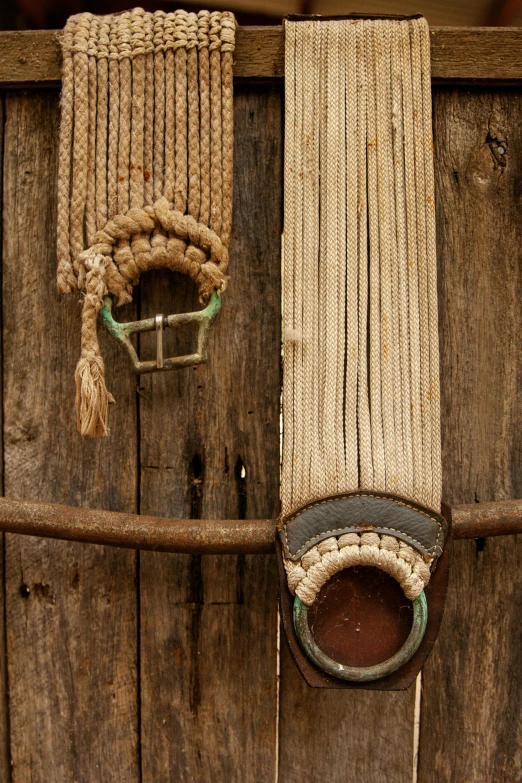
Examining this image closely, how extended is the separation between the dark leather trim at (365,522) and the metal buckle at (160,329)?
28 centimetres

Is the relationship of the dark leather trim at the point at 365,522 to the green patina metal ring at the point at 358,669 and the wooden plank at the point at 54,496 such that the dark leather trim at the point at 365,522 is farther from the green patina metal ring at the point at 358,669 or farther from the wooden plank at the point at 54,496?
the wooden plank at the point at 54,496

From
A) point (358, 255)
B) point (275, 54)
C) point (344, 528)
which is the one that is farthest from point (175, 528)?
point (275, 54)

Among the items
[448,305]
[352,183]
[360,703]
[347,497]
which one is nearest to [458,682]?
[360,703]

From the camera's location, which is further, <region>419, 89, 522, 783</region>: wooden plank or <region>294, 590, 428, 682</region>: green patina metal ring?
<region>419, 89, 522, 783</region>: wooden plank

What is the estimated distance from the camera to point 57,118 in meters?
0.97

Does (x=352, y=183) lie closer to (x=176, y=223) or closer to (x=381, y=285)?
(x=381, y=285)

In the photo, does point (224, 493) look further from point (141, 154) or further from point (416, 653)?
point (141, 154)

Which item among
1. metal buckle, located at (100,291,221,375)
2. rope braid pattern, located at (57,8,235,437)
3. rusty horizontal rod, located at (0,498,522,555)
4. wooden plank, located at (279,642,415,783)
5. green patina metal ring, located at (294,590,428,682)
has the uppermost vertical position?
rope braid pattern, located at (57,8,235,437)

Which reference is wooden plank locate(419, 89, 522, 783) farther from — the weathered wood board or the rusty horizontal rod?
the rusty horizontal rod

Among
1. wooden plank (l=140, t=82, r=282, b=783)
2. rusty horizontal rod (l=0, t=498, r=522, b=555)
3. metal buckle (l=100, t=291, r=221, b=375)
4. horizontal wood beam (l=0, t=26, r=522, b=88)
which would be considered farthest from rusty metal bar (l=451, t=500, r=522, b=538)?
horizontal wood beam (l=0, t=26, r=522, b=88)

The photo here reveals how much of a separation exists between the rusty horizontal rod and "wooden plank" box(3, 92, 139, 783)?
0.12 m

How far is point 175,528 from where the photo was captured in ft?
2.82

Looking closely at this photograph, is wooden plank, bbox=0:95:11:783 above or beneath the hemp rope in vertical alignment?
beneath

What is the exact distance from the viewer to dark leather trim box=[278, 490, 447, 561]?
2.72 ft
